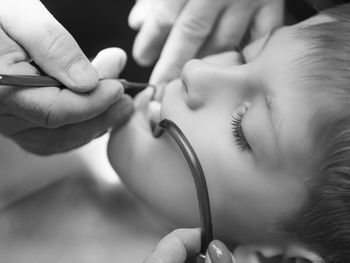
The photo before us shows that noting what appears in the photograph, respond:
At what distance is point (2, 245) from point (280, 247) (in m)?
0.46

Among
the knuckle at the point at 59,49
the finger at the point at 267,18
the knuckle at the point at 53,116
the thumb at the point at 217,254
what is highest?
the knuckle at the point at 59,49

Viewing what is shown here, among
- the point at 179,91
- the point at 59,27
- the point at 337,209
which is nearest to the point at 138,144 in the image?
the point at 179,91

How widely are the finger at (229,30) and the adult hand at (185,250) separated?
0.43 meters

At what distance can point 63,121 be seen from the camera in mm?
677

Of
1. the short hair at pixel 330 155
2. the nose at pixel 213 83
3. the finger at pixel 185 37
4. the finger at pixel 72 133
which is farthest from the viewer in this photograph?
the finger at pixel 185 37

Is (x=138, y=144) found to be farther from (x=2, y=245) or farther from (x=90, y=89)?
(x=2, y=245)

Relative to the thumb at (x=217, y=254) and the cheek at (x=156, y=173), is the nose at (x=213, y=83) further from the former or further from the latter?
the thumb at (x=217, y=254)

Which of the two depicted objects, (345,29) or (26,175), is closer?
(345,29)

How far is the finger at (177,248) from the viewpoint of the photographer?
1.99 feet

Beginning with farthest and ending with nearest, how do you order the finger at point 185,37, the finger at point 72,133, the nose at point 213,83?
the finger at point 185,37
the finger at point 72,133
the nose at point 213,83

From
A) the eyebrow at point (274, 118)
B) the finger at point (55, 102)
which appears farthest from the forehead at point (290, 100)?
the finger at point (55, 102)

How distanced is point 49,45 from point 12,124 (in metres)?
0.17

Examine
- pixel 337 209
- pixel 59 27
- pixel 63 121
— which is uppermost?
pixel 59 27

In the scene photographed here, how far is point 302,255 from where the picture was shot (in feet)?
2.18
